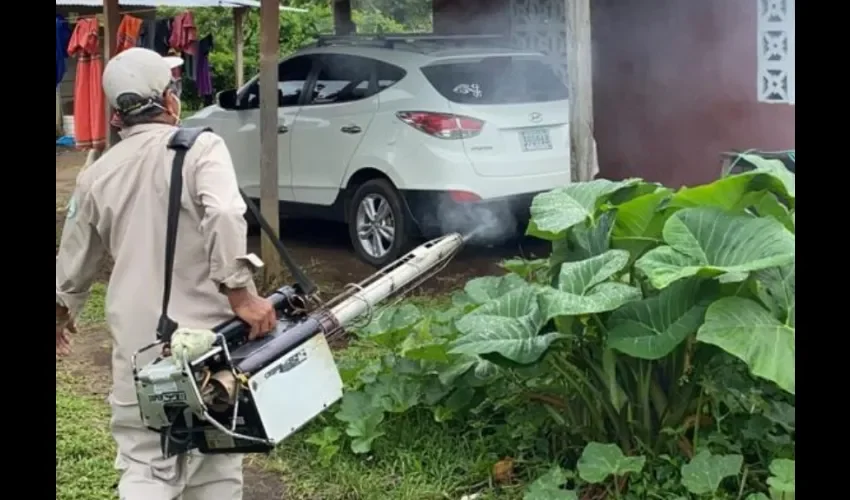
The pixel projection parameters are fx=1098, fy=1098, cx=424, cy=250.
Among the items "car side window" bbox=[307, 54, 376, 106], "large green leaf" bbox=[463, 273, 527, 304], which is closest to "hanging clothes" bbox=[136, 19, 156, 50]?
"car side window" bbox=[307, 54, 376, 106]

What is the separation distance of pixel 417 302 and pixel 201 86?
21.5 ft

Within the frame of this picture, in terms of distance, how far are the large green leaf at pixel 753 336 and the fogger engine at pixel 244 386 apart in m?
1.30

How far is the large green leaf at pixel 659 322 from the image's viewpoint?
3.92 m

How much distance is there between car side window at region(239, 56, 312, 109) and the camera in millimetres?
9266

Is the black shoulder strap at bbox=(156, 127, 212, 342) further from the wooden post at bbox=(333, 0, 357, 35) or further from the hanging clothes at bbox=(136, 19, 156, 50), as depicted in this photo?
the wooden post at bbox=(333, 0, 357, 35)

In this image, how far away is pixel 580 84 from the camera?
6812mm

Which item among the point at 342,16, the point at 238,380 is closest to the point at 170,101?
the point at 238,380

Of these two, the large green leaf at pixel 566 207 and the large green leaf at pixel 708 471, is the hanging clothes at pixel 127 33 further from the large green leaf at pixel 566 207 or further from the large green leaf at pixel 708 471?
the large green leaf at pixel 708 471

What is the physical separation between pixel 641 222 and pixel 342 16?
9173 millimetres

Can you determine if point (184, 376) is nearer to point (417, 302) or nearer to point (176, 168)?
point (176, 168)

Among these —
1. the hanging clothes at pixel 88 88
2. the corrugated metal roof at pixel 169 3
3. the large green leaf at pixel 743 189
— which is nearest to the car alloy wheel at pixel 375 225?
the hanging clothes at pixel 88 88

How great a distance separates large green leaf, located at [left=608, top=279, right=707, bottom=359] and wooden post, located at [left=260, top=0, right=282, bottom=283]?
13.7ft

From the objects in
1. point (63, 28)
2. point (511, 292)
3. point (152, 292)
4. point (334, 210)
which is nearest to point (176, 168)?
point (152, 292)

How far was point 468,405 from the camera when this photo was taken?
189 inches
